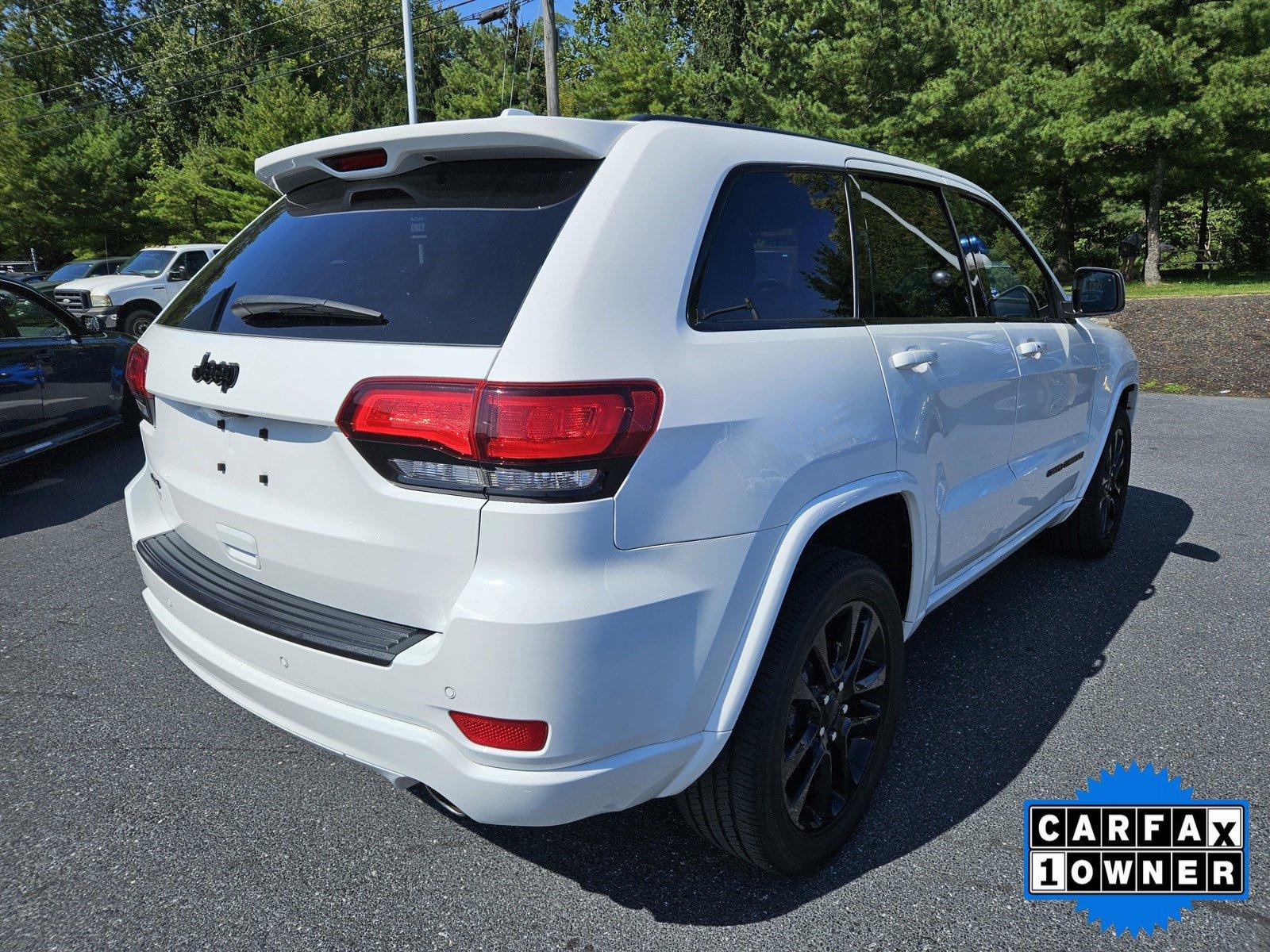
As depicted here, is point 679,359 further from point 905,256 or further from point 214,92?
point 214,92

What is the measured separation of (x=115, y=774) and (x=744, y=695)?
209cm

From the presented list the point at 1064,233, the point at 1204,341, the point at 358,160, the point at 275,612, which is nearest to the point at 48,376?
the point at 358,160

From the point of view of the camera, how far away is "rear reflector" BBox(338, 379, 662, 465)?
5.58 ft

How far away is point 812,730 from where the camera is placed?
2.34 meters

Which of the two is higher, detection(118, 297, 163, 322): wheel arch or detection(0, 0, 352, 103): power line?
detection(0, 0, 352, 103): power line

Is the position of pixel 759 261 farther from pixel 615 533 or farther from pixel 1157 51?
pixel 1157 51

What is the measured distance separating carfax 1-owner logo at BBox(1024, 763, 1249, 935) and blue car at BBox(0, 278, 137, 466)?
258 inches

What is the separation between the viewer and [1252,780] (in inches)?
109

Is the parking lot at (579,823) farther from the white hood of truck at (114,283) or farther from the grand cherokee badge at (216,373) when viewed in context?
the white hood of truck at (114,283)

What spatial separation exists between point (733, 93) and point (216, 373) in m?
23.9

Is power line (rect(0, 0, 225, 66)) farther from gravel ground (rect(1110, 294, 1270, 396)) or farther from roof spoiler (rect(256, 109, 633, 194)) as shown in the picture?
roof spoiler (rect(256, 109, 633, 194))

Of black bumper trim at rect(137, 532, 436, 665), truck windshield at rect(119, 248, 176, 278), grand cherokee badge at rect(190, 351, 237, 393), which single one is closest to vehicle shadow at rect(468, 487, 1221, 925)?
black bumper trim at rect(137, 532, 436, 665)

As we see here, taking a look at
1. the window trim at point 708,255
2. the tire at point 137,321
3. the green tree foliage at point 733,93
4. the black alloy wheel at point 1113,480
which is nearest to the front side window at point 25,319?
the window trim at point 708,255

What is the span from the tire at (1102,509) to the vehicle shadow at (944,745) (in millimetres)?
101
